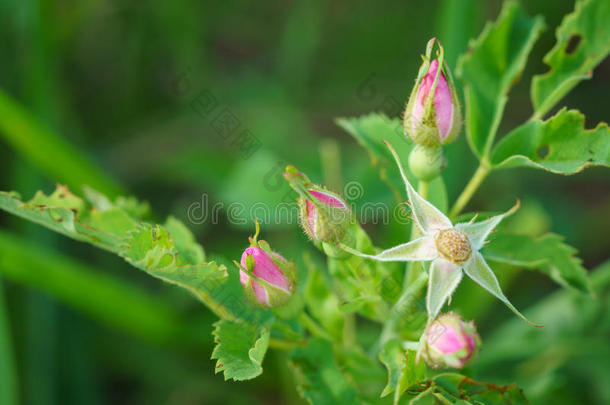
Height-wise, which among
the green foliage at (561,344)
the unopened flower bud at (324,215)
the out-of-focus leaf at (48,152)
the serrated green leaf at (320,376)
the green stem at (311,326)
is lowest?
the serrated green leaf at (320,376)

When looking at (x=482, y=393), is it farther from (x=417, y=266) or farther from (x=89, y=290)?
(x=89, y=290)

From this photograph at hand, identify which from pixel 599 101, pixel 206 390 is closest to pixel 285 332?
pixel 206 390

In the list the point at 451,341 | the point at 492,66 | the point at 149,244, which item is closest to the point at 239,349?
the point at 149,244

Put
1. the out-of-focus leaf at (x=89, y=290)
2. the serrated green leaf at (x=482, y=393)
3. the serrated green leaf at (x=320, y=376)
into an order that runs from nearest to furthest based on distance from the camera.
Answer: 1. the serrated green leaf at (x=482, y=393)
2. the serrated green leaf at (x=320, y=376)
3. the out-of-focus leaf at (x=89, y=290)

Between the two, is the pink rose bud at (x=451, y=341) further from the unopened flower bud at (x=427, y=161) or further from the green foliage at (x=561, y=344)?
the green foliage at (x=561, y=344)

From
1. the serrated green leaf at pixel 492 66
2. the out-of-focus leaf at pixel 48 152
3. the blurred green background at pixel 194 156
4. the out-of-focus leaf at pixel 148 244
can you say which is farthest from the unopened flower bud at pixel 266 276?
the out-of-focus leaf at pixel 48 152
